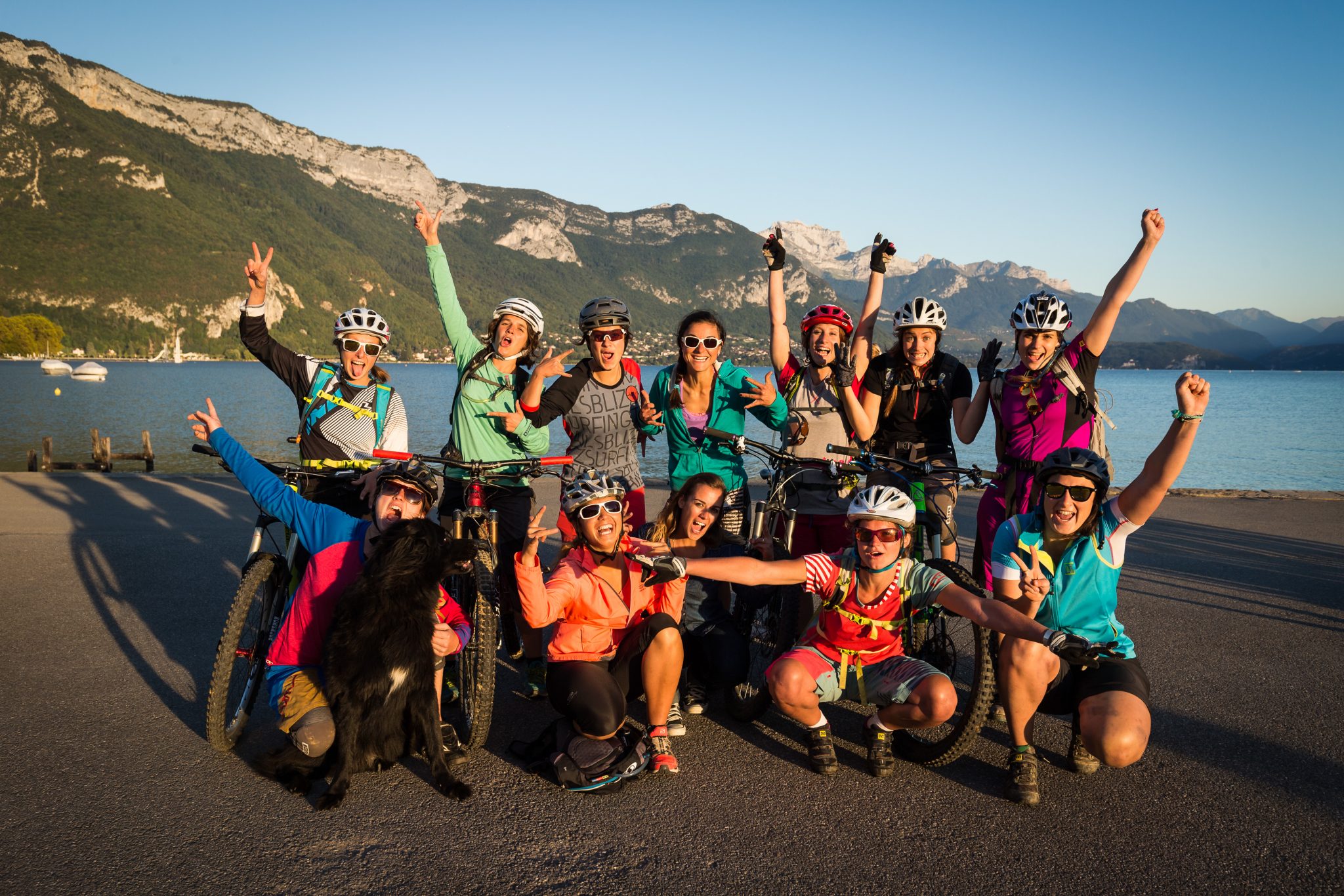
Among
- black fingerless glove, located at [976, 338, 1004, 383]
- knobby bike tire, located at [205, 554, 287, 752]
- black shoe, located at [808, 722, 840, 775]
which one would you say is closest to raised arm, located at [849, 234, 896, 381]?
black fingerless glove, located at [976, 338, 1004, 383]

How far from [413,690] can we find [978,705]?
2.67 m

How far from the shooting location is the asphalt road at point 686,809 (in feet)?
10.1

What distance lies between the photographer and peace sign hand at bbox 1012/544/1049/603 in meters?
3.88

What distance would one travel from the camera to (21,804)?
351cm

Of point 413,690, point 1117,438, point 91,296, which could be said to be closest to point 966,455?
point 1117,438

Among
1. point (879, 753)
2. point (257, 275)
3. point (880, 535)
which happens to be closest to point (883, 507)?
point (880, 535)

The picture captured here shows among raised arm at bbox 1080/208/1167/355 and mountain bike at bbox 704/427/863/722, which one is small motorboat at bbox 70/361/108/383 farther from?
raised arm at bbox 1080/208/1167/355

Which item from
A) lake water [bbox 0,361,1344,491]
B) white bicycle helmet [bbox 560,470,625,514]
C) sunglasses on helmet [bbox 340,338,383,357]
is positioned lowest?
lake water [bbox 0,361,1344,491]

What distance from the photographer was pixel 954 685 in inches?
174

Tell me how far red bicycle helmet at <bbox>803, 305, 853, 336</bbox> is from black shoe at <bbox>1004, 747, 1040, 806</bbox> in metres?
Result: 2.79

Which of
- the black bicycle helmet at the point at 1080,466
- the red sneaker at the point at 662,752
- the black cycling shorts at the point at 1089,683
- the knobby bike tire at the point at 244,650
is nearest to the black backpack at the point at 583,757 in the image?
the red sneaker at the point at 662,752

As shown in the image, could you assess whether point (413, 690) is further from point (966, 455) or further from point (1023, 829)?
point (966, 455)

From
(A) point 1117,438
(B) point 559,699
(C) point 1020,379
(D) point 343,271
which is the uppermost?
(D) point 343,271

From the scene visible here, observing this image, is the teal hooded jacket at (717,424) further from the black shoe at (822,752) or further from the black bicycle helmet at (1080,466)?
the black bicycle helmet at (1080,466)
